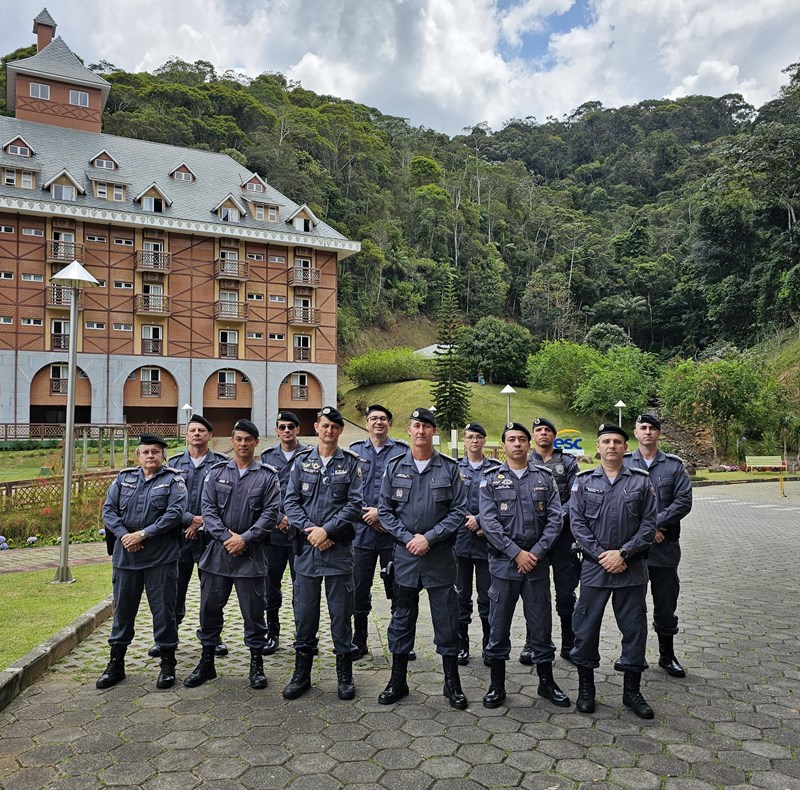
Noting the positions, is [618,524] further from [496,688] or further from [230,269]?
[230,269]

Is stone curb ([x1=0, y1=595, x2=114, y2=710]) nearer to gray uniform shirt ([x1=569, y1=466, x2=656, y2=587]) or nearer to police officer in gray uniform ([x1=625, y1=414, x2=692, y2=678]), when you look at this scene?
gray uniform shirt ([x1=569, y1=466, x2=656, y2=587])

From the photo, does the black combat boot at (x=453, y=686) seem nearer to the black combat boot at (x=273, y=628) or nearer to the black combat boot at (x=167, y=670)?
the black combat boot at (x=273, y=628)

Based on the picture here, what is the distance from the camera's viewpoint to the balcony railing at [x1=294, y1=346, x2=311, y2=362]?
117 feet

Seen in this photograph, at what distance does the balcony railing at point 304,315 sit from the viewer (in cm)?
3503

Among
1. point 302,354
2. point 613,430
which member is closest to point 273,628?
point 613,430

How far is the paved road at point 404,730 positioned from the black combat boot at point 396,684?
87 millimetres

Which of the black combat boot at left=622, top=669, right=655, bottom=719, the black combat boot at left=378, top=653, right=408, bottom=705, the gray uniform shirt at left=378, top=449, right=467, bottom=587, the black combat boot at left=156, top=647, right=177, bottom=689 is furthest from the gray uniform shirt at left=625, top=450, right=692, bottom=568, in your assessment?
the black combat boot at left=156, top=647, right=177, bottom=689

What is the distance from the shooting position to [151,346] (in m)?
32.6

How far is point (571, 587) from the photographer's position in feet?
17.8

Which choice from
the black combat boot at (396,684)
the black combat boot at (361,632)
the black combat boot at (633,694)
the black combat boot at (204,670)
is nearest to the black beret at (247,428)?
the black combat boot at (204,670)

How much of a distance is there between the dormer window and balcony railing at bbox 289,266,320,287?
51.5 ft

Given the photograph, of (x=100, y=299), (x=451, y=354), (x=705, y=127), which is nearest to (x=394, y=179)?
(x=451, y=354)

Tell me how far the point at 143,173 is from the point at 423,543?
3484 cm

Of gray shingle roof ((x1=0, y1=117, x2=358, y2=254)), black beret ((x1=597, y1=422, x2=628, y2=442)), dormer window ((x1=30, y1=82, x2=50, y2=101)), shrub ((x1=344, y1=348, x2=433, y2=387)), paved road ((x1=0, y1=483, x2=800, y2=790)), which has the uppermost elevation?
dormer window ((x1=30, y1=82, x2=50, y2=101))
